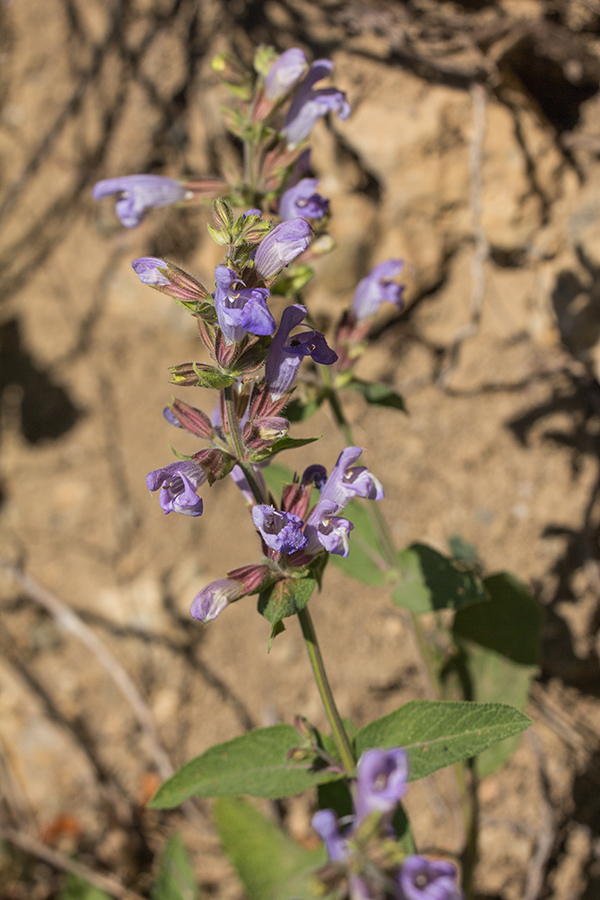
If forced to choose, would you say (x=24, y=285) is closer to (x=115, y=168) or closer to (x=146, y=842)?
(x=115, y=168)

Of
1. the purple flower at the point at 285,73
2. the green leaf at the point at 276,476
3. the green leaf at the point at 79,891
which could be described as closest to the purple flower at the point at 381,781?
the green leaf at the point at 276,476

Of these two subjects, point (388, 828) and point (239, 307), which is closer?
point (388, 828)


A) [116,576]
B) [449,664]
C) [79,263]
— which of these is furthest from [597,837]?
[79,263]

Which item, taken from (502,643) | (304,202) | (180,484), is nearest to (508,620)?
(502,643)

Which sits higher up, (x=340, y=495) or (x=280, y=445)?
(x=280, y=445)

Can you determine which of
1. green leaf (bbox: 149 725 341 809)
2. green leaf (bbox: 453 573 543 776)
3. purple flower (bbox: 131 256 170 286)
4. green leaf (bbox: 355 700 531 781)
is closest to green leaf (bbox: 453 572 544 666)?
green leaf (bbox: 453 573 543 776)

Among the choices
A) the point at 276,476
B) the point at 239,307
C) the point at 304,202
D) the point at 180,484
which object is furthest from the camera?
the point at 276,476

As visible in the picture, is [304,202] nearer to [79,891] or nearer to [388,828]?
[388,828]
